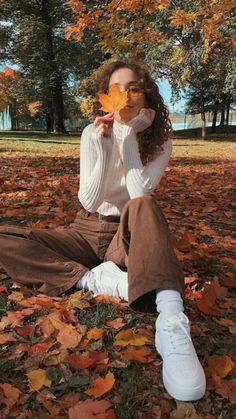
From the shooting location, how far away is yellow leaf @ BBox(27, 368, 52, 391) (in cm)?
164

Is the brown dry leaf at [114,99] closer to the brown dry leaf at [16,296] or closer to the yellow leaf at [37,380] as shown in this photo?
the brown dry leaf at [16,296]

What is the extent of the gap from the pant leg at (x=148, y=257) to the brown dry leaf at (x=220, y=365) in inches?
12.1

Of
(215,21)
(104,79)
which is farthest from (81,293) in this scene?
(215,21)

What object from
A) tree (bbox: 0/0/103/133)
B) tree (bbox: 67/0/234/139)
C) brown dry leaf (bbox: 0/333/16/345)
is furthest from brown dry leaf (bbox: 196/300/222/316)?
tree (bbox: 0/0/103/133)

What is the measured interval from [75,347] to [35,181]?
168 inches

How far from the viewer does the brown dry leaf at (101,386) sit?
1622mm

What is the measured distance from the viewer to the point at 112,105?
7.80 ft

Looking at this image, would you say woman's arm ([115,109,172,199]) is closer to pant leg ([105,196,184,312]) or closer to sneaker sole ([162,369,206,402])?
pant leg ([105,196,184,312])

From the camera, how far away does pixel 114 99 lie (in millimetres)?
2359

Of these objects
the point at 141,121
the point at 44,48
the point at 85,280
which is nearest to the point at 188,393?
the point at 85,280

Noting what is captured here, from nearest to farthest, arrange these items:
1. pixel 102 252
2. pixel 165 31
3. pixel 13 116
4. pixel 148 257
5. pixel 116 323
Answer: pixel 148 257
pixel 116 323
pixel 102 252
pixel 165 31
pixel 13 116

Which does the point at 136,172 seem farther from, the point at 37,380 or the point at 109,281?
the point at 37,380

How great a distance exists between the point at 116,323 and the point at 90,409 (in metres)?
0.61

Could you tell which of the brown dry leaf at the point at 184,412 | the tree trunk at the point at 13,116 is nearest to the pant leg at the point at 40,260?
the brown dry leaf at the point at 184,412
